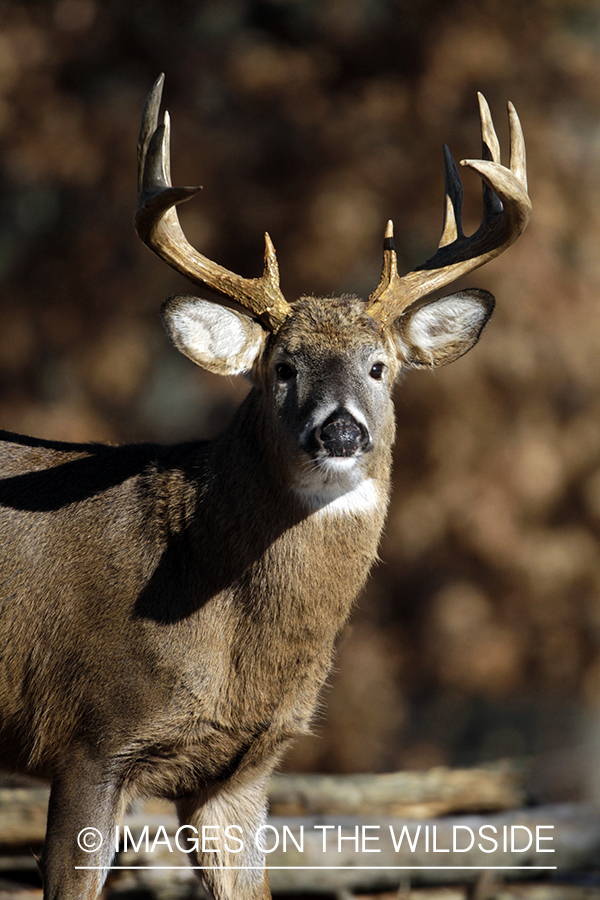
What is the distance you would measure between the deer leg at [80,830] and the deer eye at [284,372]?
149 cm

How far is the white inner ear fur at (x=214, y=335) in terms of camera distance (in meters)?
4.00

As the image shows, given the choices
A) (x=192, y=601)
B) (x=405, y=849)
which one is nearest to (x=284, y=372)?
(x=192, y=601)

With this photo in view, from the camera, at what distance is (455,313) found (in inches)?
169

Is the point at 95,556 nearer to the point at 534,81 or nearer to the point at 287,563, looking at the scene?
the point at 287,563

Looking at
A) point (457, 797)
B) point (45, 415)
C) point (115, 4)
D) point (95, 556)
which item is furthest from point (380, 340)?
point (115, 4)

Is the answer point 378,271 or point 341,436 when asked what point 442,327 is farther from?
point 378,271

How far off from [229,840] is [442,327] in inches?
85.1

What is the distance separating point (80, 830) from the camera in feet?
12.3

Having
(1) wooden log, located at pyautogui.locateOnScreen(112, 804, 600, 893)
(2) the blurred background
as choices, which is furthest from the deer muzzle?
(2) the blurred background

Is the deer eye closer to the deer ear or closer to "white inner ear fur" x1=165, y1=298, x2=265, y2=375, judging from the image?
"white inner ear fur" x1=165, y1=298, x2=265, y2=375

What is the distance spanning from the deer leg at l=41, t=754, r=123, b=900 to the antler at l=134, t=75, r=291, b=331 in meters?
1.73

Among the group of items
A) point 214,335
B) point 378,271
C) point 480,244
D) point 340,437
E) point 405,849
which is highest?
point 378,271

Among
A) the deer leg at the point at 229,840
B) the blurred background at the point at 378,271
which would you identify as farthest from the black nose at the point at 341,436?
the blurred background at the point at 378,271

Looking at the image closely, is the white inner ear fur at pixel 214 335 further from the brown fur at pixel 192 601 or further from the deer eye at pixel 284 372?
the deer eye at pixel 284 372
